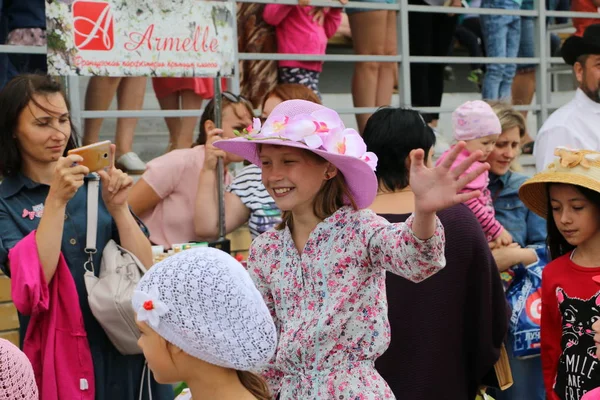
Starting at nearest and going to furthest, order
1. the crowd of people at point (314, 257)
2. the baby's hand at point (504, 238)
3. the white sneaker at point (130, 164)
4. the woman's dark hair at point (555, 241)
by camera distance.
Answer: the crowd of people at point (314, 257) → the woman's dark hair at point (555, 241) → the baby's hand at point (504, 238) → the white sneaker at point (130, 164)

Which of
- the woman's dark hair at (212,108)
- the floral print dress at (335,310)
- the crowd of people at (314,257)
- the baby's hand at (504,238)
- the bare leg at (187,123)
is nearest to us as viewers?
the crowd of people at (314,257)

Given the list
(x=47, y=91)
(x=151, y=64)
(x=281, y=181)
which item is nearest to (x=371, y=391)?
(x=281, y=181)

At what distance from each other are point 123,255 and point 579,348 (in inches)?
71.8

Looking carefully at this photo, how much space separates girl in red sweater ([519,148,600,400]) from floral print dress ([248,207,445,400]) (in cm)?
102

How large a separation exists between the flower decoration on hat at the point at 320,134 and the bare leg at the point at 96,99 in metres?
3.06

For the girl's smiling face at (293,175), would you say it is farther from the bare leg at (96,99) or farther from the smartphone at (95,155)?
the bare leg at (96,99)

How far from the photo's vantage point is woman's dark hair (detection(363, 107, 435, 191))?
3.68m

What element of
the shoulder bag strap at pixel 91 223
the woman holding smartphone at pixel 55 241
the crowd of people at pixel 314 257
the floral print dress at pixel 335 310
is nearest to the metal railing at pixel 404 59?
the crowd of people at pixel 314 257

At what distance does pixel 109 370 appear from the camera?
12.6ft

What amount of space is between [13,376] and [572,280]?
2.21 meters

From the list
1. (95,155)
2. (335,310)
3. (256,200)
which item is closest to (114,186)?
(95,155)

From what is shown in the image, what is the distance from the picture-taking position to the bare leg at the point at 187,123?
652 cm

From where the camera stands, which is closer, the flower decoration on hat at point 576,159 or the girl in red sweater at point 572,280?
the girl in red sweater at point 572,280

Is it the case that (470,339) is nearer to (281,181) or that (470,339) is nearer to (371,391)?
(371,391)
